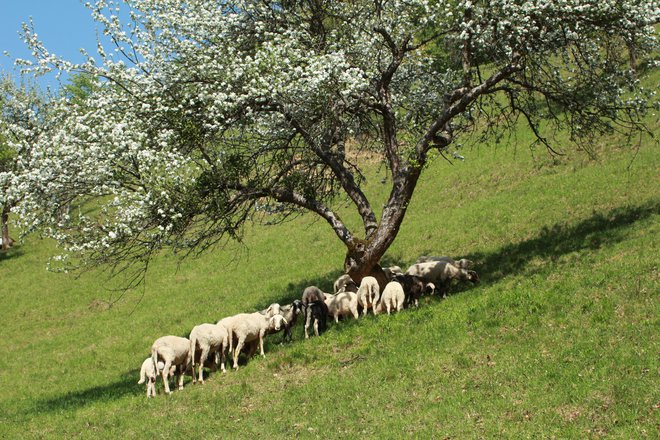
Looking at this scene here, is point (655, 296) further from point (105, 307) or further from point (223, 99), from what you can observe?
point (105, 307)

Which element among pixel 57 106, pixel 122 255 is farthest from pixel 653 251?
pixel 57 106

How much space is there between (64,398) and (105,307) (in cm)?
1634

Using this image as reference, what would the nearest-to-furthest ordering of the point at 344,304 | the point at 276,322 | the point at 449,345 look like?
1. the point at 449,345
2. the point at 276,322
3. the point at 344,304

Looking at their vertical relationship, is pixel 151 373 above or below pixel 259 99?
below

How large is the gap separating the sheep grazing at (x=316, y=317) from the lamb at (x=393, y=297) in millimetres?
1761

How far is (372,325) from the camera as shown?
20000mm

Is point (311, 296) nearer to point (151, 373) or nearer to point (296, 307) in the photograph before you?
point (296, 307)

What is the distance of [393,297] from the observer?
21.5 m

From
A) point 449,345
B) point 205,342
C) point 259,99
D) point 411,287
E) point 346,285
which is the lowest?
point 449,345

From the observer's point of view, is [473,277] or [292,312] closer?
[292,312]

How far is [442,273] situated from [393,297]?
2.47 metres

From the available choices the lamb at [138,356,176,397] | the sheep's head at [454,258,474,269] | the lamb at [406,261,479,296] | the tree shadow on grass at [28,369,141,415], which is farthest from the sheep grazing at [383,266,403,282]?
the tree shadow on grass at [28,369,141,415]

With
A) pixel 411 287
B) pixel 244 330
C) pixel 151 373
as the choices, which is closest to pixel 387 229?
pixel 411 287

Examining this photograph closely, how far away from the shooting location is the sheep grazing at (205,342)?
64.0ft
